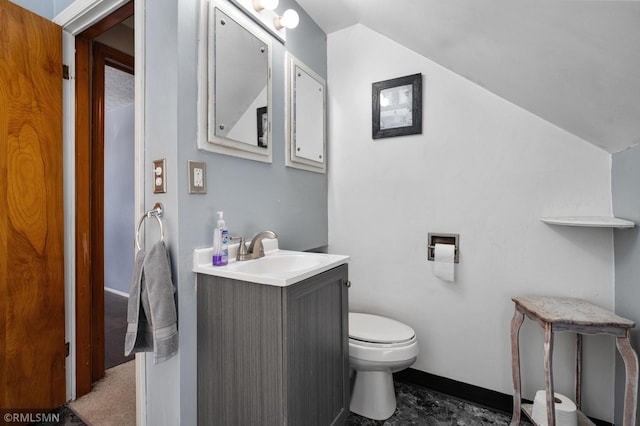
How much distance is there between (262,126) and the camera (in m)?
1.48

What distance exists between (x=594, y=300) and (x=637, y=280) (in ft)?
0.84

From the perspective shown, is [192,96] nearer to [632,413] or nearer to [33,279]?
[33,279]

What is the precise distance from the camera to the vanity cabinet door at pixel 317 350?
38.4 inches

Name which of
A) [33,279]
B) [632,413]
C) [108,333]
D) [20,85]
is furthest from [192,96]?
[108,333]

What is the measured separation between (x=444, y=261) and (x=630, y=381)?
0.86 meters

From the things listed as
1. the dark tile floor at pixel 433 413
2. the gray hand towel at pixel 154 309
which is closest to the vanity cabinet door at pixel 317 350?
the dark tile floor at pixel 433 413

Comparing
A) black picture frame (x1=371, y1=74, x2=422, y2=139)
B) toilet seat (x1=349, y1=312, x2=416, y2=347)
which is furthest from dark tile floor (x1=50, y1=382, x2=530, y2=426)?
black picture frame (x1=371, y1=74, x2=422, y2=139)

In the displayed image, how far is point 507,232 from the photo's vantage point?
5.29ft

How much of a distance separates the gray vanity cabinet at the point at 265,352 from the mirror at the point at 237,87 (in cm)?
63

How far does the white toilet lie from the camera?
56.0 inches

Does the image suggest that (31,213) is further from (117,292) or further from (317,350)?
(117,292)

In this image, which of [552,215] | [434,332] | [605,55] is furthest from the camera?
[434,332]

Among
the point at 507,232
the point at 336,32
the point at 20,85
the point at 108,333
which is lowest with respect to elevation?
the point at 108,333

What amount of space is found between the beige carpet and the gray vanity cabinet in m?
0.73
